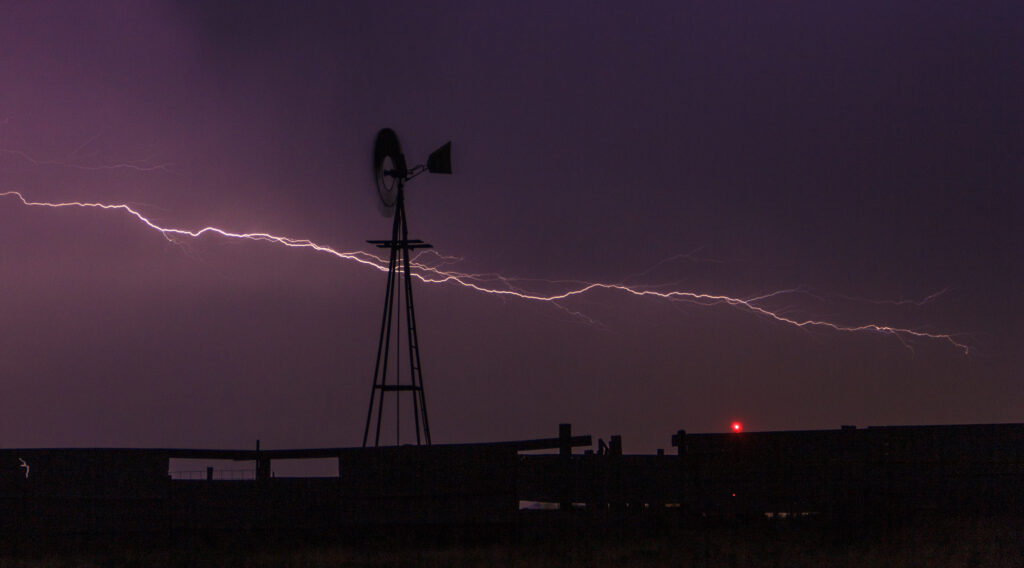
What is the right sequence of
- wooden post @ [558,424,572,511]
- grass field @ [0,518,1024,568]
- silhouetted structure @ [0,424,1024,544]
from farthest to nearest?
wooden post @ [558,424,572,511] → silhouetted structure @ [0,424,1024,544] → grass field @ [0,518,1024,568]

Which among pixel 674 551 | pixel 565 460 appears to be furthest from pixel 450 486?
pixel 674 551

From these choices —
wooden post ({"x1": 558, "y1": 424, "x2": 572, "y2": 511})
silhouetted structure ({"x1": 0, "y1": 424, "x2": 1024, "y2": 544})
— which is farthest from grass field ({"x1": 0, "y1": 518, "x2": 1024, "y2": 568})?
wooden post ({"x1": 558, "y1": 424, "x2": 572, "y2": 511})

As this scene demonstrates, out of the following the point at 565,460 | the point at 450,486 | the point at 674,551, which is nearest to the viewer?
the point at 674,551

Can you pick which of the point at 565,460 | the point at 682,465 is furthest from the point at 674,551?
the point at 565,460

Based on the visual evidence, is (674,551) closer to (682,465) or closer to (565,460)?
(682,465)

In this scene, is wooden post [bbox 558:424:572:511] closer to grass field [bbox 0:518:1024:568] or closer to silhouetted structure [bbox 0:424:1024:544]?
silhouetted structure [bbox 0:424:1024:544]

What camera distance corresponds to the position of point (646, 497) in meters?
21.8

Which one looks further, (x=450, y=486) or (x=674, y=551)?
(x=450, y=486)

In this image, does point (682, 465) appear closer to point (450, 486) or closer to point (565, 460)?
point (565, 460)

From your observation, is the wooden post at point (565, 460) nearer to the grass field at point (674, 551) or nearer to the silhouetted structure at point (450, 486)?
the silhouetted structure at point (450, 486)

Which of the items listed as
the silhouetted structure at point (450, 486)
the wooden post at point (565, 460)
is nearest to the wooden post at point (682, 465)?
the silhouetted structure at point (450, 486)

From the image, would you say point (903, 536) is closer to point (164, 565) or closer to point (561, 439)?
point (561, 439)

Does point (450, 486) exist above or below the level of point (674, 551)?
above

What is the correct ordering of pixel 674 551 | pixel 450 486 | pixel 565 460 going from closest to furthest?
pixel 674 551 → pixel 450 486 → pixel 565 460
